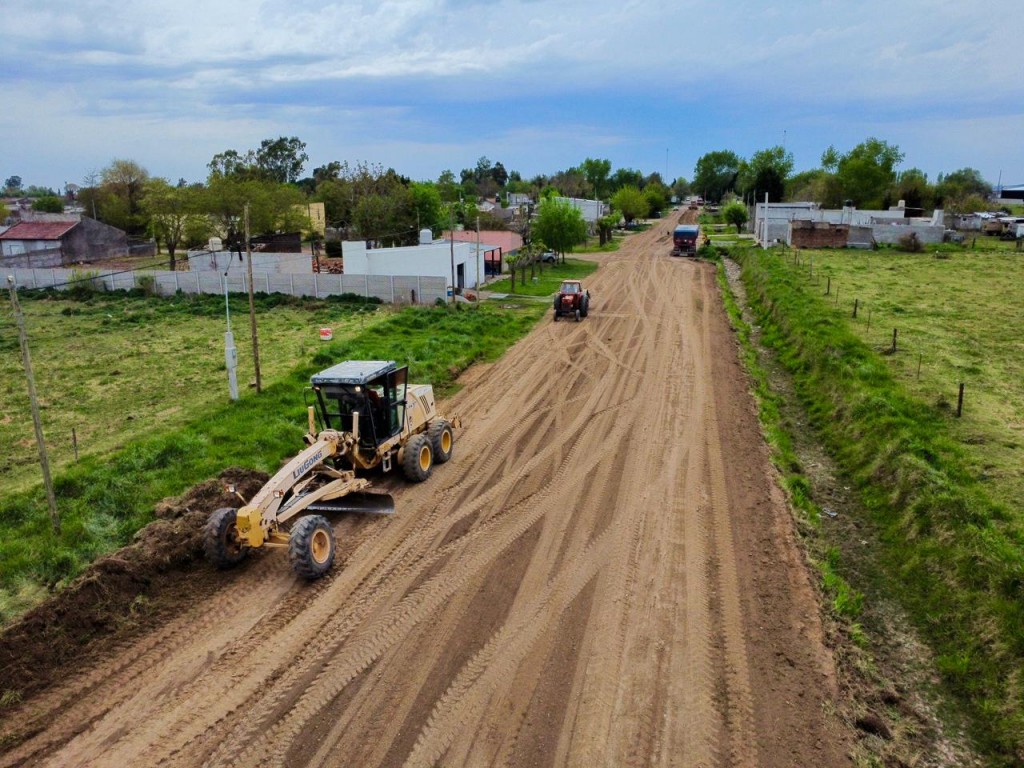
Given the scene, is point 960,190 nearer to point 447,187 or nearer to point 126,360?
point 447,187

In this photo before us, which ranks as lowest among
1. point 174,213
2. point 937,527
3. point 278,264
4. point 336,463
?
point 937,527

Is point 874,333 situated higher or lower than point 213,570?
higher

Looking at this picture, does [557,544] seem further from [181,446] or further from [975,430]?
[975,430]

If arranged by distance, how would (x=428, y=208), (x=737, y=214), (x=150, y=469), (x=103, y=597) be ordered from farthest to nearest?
1. (x=737, y=214)
2. (x=428, y=208)
3. (x=150, y=469)
4. (x=103, y=597)

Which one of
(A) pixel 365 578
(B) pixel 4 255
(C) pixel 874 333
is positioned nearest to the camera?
(A) pixel 365 578

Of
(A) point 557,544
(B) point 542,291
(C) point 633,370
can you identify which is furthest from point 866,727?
(B) point 542,291

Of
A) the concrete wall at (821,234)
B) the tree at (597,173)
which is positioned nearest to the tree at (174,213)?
the concrete wall at (821,234)

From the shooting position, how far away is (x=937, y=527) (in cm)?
1117

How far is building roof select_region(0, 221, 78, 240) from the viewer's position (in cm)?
5438

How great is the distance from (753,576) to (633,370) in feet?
40.3

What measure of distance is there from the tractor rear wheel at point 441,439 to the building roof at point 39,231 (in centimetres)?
5335

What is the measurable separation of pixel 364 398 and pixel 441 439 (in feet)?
8.85

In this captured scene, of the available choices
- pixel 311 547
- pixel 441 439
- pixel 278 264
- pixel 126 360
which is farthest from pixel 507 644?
pixel 278 264

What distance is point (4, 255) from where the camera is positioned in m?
53.3
